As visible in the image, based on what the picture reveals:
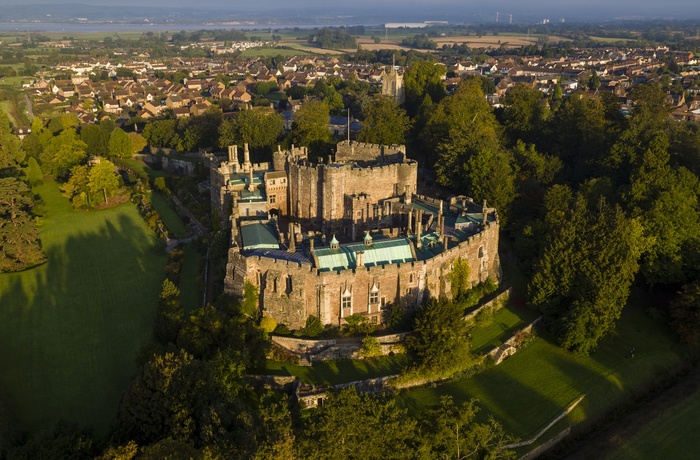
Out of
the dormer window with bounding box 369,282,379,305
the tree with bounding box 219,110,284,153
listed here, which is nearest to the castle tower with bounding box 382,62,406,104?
the tree with bounding box 219,110,284,153

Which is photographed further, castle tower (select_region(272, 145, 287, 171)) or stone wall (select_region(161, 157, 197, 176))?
stone wall (select_region(161, 157, 197, 176))

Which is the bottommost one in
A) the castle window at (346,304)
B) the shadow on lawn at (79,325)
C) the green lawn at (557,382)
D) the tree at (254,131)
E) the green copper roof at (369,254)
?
the green lawn at (557,382)

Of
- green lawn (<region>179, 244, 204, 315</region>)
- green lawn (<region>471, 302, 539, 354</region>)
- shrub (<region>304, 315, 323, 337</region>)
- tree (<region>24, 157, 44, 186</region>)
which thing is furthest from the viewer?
tree (<region>24, 157, 44, 186</region>)

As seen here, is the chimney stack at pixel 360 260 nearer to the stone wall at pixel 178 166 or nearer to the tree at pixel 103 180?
the tree at pixel 103 180

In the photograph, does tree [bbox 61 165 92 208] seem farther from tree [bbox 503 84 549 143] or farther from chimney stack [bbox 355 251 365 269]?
tree [bbox 503 84 549 143]

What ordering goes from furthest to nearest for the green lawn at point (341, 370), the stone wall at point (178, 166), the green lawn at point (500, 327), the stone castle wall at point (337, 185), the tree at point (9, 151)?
the stone wall at point (178, 166)
the tree at point (9, 151)
the stone castle wall at point (337, 185)
the green lawn at point (500, 327)
the green lawn at point (341, 370)

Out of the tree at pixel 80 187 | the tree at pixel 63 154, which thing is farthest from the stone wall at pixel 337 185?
the tree at pixel 63 154

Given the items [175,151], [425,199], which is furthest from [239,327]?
[175,151]

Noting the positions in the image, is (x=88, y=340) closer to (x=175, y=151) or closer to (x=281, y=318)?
(x=281, y=318)

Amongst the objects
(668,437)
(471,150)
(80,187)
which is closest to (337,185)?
(471,150)
